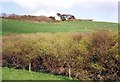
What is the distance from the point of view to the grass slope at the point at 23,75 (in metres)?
24.1

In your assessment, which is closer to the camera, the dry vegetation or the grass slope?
the grass slope

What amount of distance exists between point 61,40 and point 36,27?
2200 centimetres

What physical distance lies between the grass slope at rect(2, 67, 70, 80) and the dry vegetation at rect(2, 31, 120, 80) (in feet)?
2.88

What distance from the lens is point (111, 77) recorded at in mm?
24672

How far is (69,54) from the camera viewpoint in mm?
26094

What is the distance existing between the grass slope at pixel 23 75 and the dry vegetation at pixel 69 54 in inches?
34.5

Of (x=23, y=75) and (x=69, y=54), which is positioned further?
(x=69, y=54)

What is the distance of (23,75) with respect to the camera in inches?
985

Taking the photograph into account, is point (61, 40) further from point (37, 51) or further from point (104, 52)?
point (104, 52)

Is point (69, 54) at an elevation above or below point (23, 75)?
above

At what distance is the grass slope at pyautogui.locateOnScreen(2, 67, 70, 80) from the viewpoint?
24.1 meters

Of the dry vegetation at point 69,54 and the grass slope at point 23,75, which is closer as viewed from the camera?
the grass slope at point 23,75

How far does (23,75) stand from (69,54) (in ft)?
11.1

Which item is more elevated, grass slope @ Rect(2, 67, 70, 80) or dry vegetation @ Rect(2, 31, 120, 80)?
dry vegetation @ Rect(2, 31, 120, 80)
